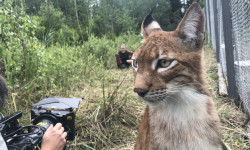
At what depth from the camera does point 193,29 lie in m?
1.90

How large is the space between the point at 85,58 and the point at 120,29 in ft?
47.5

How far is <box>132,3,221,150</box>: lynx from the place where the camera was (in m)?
1.77

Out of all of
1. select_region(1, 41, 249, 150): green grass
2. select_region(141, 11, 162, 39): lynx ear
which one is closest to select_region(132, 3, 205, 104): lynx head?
select_region(141, 11, 162, 39): lynx ear

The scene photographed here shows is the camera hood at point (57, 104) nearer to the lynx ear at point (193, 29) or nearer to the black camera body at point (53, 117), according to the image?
the black camera body at point (53, 117)

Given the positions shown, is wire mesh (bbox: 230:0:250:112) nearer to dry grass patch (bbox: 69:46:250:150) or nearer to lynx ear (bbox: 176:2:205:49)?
dry grass patch (bbox: 69:46:250:150)

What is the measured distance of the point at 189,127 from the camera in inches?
73.7

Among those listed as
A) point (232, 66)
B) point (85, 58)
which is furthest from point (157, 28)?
point (85, 58)

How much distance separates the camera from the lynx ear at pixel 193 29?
6.03ft

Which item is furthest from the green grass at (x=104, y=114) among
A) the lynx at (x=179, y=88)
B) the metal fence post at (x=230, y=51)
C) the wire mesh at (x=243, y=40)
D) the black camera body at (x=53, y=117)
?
the lynx at (x=179, y=88)

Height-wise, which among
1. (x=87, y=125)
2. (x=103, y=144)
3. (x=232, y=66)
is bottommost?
(x=103, y=144)

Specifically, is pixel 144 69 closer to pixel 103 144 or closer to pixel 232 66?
pixel 103 144

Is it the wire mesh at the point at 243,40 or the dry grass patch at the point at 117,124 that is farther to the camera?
the dry grass patch at the point at 117,124

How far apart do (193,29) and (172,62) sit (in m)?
0.37

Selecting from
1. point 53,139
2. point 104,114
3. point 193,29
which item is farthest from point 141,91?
point 104,114
